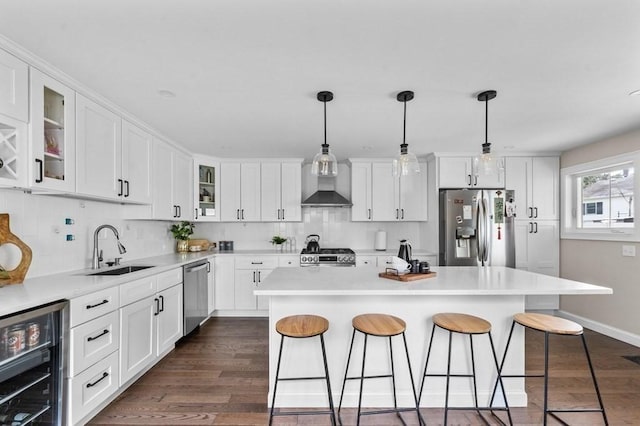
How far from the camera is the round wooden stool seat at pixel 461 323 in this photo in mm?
1813

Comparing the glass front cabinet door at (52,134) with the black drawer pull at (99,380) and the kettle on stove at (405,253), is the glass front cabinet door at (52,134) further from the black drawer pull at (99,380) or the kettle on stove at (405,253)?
the kettle on stove at (405,253)

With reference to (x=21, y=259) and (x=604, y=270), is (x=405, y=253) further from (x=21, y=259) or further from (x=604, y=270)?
(x=604, y=270)

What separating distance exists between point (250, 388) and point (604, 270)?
4.22m

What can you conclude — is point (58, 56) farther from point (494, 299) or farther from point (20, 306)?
point (494, 299)

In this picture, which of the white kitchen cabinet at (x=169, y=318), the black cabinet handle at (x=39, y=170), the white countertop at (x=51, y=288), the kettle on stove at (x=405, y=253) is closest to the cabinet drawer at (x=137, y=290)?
the white countertop at (x=51, y=288)

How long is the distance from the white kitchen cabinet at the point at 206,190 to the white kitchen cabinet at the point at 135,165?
1.08 meters

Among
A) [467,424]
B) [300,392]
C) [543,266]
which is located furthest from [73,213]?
[543,266]

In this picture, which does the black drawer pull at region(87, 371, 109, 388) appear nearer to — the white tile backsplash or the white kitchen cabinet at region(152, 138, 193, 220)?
the white tile backsplash

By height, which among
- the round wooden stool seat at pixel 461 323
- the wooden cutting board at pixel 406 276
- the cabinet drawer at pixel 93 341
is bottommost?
the cabinet drawer at pixel 93 341

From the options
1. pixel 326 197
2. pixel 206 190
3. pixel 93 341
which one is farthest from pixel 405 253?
pixel 206 190

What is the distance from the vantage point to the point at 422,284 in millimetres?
2064

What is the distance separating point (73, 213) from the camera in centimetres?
258

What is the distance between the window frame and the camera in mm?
3238

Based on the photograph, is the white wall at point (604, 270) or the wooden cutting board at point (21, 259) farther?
the white wall at point (604, 270)
